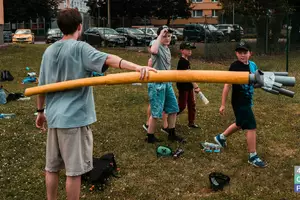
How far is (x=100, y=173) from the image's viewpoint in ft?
15.5

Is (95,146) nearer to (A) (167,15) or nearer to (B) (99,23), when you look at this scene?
(B) (99,23)

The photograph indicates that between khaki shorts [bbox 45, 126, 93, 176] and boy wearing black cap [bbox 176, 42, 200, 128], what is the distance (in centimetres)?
328

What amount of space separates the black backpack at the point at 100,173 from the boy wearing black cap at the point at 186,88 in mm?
2184

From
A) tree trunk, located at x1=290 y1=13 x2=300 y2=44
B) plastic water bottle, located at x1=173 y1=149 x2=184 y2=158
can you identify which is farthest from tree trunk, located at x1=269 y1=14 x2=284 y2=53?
plastic water bottle, located at x1=173 y1=149 x2=184 y2=158

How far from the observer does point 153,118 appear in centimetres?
612

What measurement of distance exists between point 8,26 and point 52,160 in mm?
51845

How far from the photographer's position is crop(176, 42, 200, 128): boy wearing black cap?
6605 mm

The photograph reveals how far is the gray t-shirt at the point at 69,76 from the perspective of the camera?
11.0 feet

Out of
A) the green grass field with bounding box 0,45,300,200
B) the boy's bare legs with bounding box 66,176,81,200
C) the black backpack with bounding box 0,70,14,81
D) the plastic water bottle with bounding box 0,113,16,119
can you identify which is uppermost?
the black backpack with bounding box 0,70,14,81

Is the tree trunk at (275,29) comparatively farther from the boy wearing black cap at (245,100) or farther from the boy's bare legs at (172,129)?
the boy wearing black cap at (245,100)

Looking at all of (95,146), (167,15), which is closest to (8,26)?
(167,15)

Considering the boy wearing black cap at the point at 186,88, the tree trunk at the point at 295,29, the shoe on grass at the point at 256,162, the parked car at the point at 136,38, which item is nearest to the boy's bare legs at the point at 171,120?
the boy wearing black cap at the point at 186,88

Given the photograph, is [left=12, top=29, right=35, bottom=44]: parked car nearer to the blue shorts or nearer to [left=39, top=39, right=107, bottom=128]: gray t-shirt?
the blue shorts

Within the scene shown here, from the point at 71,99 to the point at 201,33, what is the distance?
87.5ft
